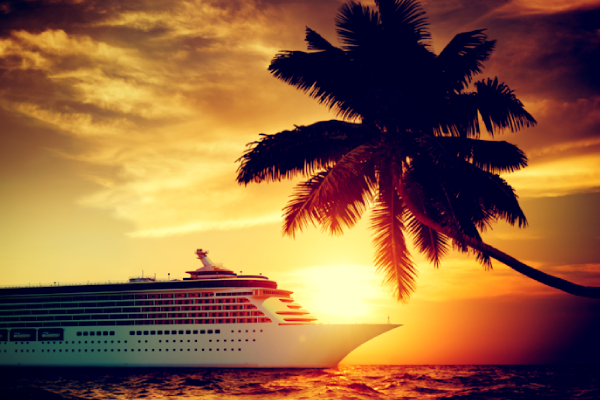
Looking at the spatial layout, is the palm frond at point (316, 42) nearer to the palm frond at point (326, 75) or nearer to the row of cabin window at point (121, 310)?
the palm frond at point (326, 75)

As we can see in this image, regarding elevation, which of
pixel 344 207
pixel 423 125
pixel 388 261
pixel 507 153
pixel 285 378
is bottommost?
pixel 285 378

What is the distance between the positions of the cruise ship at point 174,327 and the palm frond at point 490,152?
119 ft

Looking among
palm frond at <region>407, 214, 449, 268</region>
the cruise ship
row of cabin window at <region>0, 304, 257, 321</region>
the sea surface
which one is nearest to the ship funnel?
the cruise ship

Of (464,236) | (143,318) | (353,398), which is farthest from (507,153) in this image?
(143,318)

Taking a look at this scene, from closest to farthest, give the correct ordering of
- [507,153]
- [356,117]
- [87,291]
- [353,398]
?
1. [507,153]
2. [356,117]
3. [353,398]
4. [87,291]

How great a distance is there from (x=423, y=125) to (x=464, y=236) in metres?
2.33

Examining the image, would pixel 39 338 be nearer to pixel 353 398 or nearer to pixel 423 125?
pixel 353 398

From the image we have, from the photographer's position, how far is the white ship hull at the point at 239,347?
42.2 m

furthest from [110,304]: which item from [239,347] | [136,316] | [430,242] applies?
[430,242]

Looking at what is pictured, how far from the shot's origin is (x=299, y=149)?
27.2ft

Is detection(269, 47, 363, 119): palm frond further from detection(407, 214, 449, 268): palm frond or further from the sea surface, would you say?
the sea surface

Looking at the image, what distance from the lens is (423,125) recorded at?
340 inches

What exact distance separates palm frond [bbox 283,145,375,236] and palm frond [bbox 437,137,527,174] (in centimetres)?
158

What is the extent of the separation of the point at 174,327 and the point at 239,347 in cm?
909
